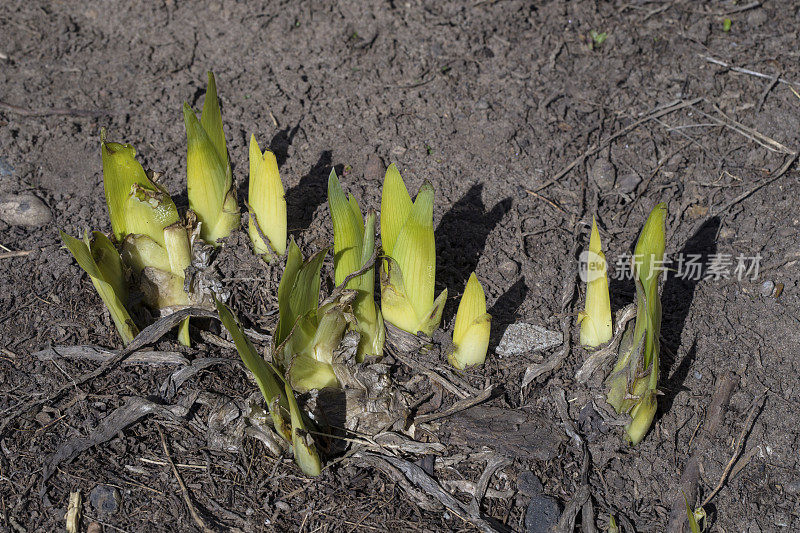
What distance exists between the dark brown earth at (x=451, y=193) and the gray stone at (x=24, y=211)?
0.14ft

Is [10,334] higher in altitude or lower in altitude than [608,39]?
lower

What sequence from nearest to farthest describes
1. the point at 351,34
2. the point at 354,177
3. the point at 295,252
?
1. the point at 295,252
2. the point at 354,177
3. the point at 351,34

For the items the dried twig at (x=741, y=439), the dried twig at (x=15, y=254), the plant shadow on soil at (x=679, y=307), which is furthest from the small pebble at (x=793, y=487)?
the dried twig at (x=15, y=254)

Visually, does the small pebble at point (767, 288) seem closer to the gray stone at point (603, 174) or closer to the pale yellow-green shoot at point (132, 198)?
the gray stone at point (603, 174)

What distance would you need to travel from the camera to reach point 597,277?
7.34ft

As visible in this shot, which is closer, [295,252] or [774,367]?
[295,252]

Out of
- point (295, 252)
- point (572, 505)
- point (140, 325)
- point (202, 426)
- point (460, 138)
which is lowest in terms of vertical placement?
point (572, 505)

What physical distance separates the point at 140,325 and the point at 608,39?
2.68m

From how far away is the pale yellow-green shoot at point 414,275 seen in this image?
2146mm

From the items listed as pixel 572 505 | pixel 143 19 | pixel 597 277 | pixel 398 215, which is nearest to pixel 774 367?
pixel 597 277

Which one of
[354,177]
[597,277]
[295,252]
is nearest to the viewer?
[295,252]

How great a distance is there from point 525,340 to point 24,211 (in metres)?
2.03

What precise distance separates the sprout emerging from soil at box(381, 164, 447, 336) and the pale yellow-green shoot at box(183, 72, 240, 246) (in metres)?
0.64

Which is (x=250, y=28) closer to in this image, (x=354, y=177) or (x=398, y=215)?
(x=354, y=177)
